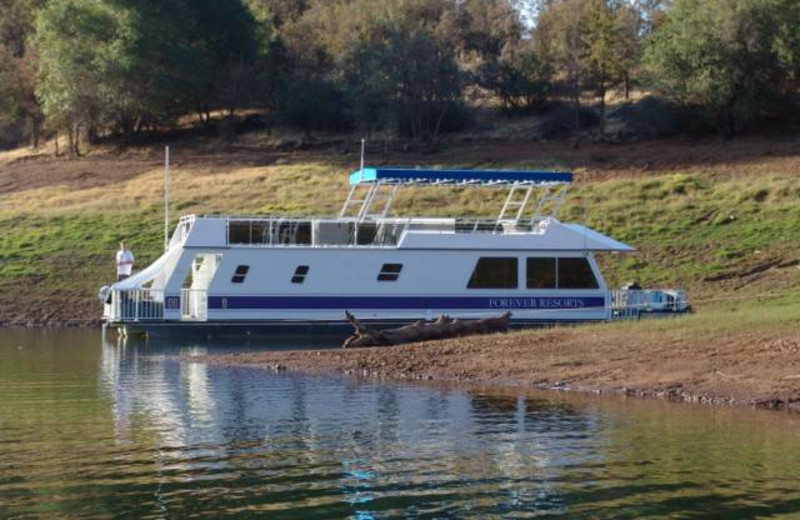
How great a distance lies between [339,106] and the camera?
226 ft

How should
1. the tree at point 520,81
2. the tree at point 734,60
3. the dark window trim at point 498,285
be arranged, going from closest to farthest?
the dark window trim at point 498,285 < the tree at point 734,60 < the tree at point 520,81

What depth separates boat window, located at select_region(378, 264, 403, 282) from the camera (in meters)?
34.6

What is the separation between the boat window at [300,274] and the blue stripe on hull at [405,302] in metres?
0.44

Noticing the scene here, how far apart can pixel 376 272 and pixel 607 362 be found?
1172cm

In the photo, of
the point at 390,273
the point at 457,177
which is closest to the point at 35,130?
the point at 390,273

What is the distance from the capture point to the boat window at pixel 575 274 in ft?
115

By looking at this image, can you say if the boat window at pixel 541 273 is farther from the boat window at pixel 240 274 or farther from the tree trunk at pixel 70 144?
the tree trunk at pixel 70 144

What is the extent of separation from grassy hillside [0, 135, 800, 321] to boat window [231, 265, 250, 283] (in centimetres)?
945

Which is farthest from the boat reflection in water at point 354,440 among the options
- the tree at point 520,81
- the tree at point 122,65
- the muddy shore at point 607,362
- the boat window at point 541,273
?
the tree at point 520,81

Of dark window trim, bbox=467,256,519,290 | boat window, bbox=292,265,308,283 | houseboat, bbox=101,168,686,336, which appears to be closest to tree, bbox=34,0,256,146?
houseboat, bbox=101,168,686,336

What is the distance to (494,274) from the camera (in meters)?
34.8

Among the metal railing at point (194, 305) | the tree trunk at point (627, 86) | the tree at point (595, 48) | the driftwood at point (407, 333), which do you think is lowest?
the driftwood at point (407, 333)

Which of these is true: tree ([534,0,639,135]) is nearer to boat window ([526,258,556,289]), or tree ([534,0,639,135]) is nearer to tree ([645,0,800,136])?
tree ([645,0,800,136])

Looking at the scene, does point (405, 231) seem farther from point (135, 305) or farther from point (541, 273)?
point (135, 305)
